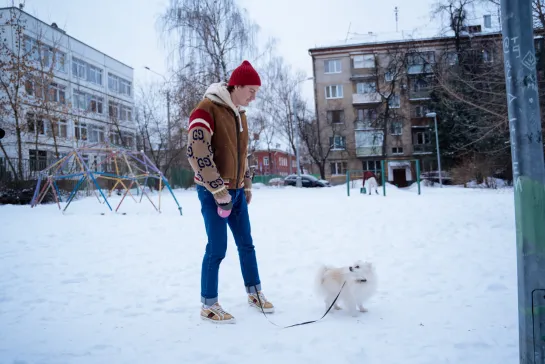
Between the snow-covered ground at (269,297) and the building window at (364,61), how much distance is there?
3246 cm

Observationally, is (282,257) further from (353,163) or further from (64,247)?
(353,163)

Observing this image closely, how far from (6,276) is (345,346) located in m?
3.76

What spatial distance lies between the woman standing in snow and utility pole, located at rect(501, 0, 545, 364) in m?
1.63

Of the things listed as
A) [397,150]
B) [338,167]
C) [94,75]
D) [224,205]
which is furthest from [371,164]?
[224,205]

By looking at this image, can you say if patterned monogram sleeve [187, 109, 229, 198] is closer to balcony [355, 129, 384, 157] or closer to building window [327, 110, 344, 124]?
balcony [355, 129, 384, 157]

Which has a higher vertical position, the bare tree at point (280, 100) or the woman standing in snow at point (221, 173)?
the bare tree at point (280, 100)

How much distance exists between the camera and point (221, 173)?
103 inches

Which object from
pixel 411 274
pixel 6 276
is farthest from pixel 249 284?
pixel 6 276

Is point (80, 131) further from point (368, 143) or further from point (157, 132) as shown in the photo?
point (368, 143)

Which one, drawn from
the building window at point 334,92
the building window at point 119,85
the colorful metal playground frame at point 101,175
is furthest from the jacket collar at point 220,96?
the building window at point 119,85

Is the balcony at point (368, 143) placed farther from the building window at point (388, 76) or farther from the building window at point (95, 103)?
the building window at point (95, 103)

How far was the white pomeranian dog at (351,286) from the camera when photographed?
2.70 meters

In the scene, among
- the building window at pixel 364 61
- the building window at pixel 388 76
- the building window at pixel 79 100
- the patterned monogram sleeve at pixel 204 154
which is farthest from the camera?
the building window at pixel 364 61

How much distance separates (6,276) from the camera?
12.9ft
